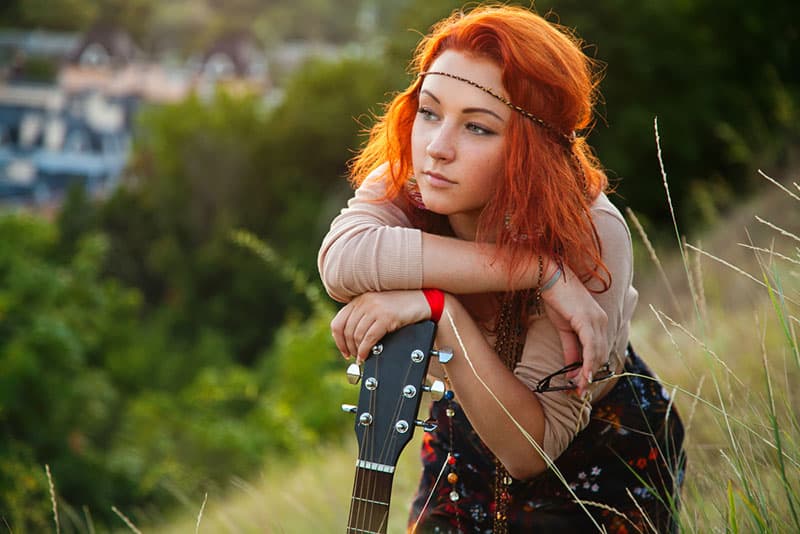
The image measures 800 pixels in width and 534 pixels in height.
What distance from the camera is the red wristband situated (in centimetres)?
172

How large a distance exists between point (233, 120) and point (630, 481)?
32.9 metres

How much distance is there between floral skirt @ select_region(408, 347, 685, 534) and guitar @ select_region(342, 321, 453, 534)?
25 cm

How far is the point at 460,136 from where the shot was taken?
1.79 metres

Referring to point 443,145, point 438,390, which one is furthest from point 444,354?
point 443,145

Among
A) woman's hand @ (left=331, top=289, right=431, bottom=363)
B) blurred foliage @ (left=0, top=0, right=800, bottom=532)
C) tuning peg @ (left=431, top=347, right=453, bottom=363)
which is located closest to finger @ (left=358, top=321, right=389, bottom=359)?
woman's hand @ (left=331, top=289, right=431, bottom=363)

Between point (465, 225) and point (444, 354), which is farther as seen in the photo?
point (465, 225)

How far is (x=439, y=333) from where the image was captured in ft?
5.70

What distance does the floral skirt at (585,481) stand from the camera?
6.24ft

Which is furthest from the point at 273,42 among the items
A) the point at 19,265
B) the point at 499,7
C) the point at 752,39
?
the point at 499,7

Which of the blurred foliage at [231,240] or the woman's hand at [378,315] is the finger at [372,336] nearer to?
the woman's hand at [378,315]

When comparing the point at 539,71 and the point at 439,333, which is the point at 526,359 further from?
the point at 539,71

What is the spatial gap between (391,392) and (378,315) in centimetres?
15

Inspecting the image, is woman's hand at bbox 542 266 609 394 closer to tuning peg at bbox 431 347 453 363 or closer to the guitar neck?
tuning peg at bbox 431 347 453 363

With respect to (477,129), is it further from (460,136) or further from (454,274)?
(454,274)
